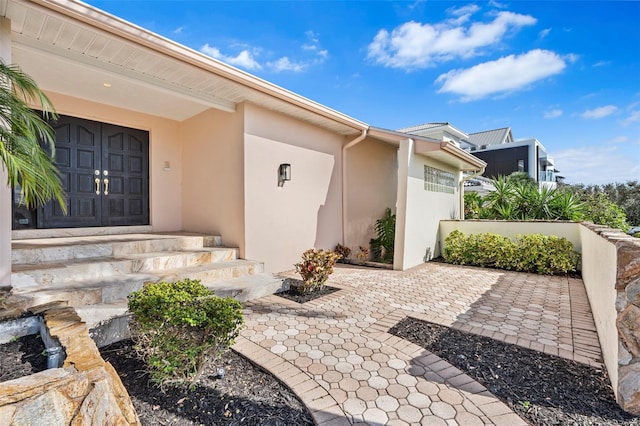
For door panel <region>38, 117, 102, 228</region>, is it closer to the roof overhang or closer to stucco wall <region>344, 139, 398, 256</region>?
stucco wall <region>344, 139, 398, 256</region>

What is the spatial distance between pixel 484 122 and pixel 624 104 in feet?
64.5

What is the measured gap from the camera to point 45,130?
2990 mm

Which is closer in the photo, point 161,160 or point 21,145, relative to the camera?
point 21,145

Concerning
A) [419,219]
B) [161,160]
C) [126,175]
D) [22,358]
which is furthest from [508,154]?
[22,358]

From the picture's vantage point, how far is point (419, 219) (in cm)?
843

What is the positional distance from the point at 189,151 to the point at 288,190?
2615 millimetres

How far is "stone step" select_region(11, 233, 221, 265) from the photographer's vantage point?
445 centimetres

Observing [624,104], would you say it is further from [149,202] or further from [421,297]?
[149,202]

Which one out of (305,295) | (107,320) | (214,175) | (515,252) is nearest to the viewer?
(107,320)

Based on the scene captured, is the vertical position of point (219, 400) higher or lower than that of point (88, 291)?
lower

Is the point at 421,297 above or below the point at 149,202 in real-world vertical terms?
below

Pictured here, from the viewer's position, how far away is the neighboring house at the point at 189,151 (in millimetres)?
4273

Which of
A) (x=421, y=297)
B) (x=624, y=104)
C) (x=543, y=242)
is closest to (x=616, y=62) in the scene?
(x=624, y=104)

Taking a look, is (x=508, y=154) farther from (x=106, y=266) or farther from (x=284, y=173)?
(x=106, y=266)
